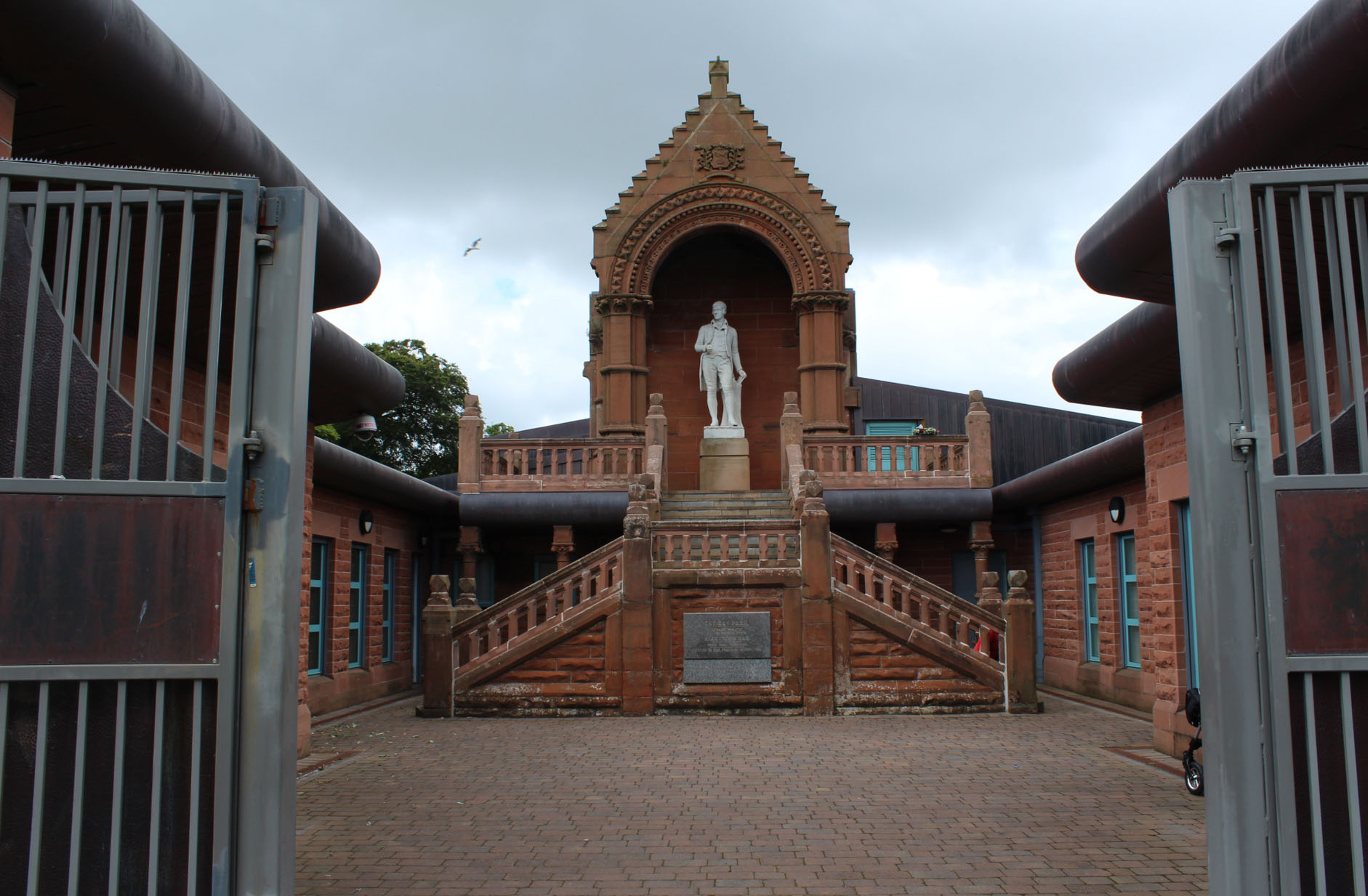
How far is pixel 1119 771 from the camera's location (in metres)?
9.05

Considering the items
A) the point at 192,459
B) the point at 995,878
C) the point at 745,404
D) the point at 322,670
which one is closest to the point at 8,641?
the point at 192,459

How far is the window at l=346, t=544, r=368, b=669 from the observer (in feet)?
51.3

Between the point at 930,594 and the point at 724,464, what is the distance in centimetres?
652

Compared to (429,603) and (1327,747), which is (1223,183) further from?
(429,603)

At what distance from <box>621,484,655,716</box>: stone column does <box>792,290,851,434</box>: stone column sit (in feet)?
23.2

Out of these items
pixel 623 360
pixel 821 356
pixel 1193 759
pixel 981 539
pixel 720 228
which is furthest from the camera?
pixel 720 228

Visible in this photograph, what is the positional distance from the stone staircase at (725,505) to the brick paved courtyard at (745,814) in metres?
5.14

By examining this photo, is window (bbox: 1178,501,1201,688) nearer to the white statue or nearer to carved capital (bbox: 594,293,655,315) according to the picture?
the white statue

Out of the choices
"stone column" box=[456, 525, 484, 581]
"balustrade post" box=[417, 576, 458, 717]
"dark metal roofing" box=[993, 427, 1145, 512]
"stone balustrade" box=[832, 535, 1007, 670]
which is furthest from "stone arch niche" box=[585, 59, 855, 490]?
"balustrade post" box=[417, 576, 458, 717]

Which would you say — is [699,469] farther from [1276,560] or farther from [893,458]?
[1276,560]

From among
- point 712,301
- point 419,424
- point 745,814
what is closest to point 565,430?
point 712,301

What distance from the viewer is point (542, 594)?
13.6 metres

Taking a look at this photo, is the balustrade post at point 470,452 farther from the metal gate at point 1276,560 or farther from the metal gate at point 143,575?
the metal gate at point 1276,560

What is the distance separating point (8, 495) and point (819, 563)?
1076 cm
